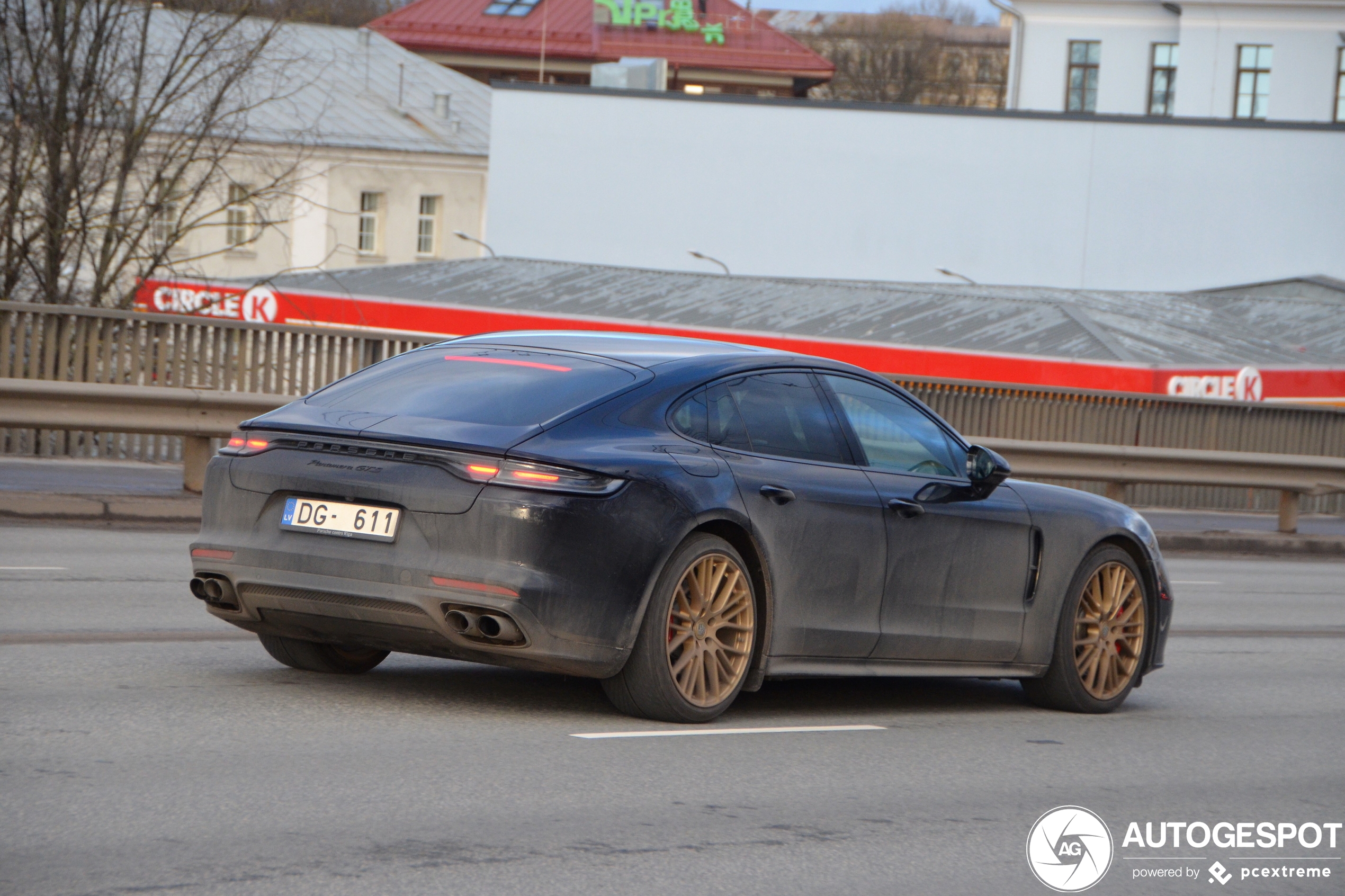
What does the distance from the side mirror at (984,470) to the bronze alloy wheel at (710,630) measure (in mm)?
1438

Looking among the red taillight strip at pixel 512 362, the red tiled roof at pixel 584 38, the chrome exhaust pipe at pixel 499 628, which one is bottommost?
the chrome exhaust pipe at pixel 499 628

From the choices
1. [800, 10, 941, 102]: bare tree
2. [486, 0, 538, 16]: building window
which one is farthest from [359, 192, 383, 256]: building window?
[800, 10, 941, 102]: bare tree

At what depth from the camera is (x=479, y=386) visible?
258 inches

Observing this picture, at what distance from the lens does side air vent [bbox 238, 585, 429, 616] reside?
602cm

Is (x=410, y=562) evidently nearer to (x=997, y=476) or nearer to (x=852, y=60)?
(x=997, y=476)

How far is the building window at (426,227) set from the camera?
62.2 meters

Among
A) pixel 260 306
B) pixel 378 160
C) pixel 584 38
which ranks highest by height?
pixel 584 38

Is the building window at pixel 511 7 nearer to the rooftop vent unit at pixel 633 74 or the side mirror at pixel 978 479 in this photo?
the rooftop vent unit at pixel 633 74

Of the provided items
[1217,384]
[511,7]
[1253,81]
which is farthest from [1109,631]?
[511,7]

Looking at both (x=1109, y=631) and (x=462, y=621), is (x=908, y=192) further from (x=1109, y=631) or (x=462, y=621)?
(x=462, y=621)

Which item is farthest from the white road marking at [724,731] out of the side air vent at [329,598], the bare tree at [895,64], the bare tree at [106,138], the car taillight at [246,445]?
the bare tree at [895,64]

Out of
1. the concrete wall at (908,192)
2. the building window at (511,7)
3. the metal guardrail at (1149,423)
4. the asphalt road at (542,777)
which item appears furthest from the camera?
the building window at (511,7)

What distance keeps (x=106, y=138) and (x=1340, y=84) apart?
49280 mm

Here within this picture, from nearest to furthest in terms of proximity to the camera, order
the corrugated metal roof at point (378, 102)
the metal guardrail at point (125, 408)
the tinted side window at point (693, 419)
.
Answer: the tinted side window at point (693, 419)
the metal guardrail at point (125, 408)
the corrugated metal roof at point (378, 102)
